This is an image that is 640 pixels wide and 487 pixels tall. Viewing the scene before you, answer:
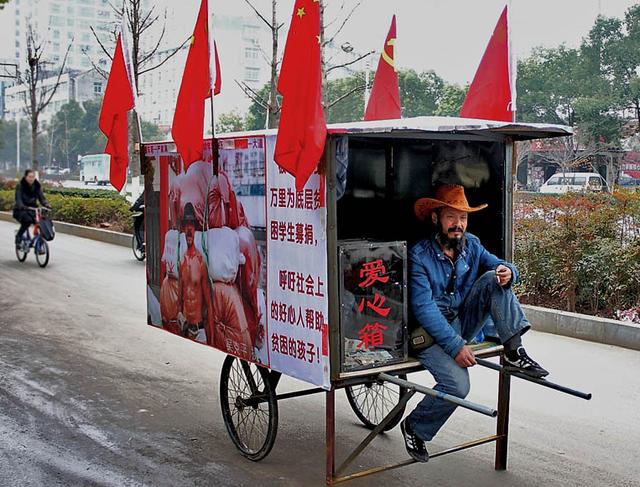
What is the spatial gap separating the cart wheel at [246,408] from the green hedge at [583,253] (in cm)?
484

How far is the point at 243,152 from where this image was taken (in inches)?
183

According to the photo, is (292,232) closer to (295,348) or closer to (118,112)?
(295,348)

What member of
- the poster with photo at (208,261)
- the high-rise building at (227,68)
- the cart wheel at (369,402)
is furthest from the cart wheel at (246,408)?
the high-rise building at (227,68)

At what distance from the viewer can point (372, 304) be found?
4363 mm

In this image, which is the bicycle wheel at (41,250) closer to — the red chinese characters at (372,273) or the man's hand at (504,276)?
the red chinese characters at (372,273)

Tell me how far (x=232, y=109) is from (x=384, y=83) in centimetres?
2570

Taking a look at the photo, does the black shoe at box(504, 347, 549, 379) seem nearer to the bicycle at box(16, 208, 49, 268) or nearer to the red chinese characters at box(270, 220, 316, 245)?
the red chinese characters at box(270, 220, 316, 245)

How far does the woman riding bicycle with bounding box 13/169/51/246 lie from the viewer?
14.0 meters

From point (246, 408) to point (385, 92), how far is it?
2.54 meters

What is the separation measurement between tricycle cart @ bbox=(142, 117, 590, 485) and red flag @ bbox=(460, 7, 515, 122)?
410mm

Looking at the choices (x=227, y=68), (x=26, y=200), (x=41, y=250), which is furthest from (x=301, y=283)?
(x=227, y=68)

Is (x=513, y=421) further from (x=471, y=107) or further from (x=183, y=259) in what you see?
(x=183, y=259)

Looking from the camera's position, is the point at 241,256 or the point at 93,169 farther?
the point at 93,169

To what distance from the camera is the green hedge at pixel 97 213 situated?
19.2 meters
